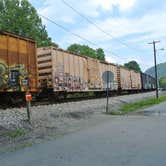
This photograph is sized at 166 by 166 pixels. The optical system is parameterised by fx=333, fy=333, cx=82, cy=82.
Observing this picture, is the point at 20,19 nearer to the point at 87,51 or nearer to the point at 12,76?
the point at 12,76

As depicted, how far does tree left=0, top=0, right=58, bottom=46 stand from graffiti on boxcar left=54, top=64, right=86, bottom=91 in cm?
2694

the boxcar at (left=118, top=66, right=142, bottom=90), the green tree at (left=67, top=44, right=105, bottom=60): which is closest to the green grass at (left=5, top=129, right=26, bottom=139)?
the boxcar at (left=118, top=66, right=142, bottom=90)

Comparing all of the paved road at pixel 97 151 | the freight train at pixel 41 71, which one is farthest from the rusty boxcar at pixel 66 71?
the paved road at pixel 97 151

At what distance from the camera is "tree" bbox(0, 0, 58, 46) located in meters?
50.9

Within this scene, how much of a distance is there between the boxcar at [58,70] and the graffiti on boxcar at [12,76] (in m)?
3.83

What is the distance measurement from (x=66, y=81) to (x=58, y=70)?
151cm

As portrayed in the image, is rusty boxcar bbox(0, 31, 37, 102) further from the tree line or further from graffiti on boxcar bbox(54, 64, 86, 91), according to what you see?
the tree line

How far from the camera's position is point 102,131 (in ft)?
34.2

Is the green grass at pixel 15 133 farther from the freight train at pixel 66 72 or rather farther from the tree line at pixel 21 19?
the tree line at pixel 21 19

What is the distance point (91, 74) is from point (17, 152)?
22.2 metres

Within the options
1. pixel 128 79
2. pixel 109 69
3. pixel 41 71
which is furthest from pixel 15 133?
pixel 128 79

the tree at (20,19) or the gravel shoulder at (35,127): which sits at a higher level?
the tree at (20,19)

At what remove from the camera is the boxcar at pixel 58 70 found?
71.4 feet

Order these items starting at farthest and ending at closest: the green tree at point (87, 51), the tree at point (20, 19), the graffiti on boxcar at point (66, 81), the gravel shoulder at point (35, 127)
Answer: the green tree at point (87, 51) < the tree at point (20, 19) < the graffiti on boxcar at point (66, 81) < the gravel shoulder at point (35, 127)
